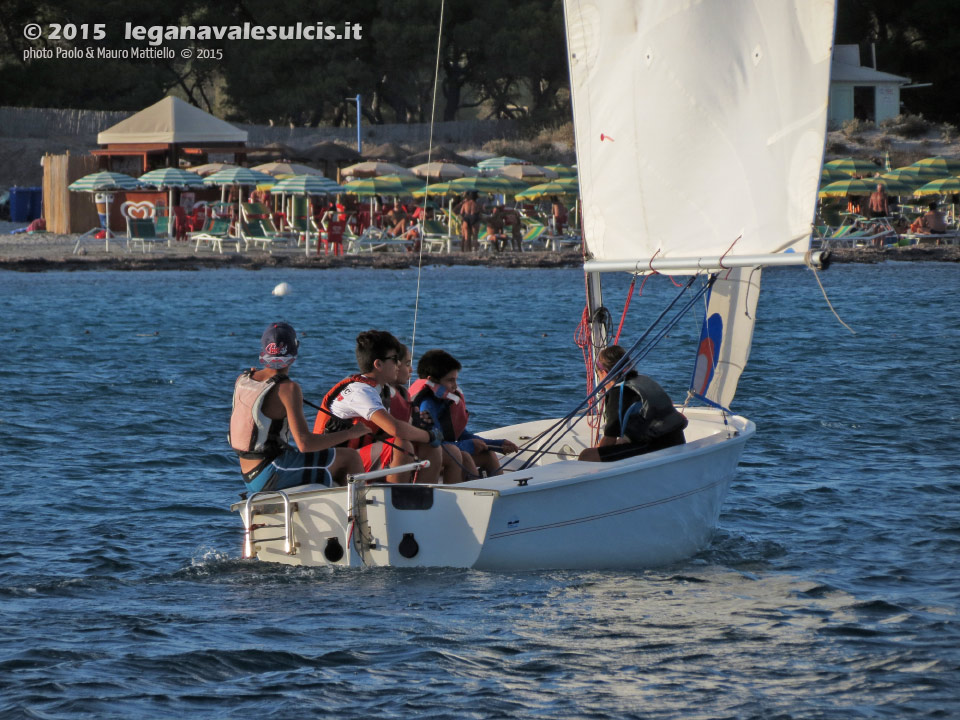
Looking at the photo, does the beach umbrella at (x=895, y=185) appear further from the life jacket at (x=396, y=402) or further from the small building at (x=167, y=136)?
the life jacket at (x=396, y=402)

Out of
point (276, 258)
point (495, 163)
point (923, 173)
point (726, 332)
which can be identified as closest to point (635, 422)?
point (726, 332)

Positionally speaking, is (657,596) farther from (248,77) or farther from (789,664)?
(248,77)

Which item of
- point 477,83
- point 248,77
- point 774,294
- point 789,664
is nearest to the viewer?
point 789,664

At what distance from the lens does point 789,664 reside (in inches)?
286

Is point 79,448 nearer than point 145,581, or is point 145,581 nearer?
point 145,581

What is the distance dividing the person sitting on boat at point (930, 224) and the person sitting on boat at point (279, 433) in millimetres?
32216

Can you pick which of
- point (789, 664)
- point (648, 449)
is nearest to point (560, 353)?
point (648, 449)

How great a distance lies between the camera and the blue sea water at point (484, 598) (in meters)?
6.88

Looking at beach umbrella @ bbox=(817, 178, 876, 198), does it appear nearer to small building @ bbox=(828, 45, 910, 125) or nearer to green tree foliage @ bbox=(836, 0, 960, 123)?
small building @ bbox=(828, 45, 910, 125)

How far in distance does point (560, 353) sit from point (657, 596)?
14.3 metres

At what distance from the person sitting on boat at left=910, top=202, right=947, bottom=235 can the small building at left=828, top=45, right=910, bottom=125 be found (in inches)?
973

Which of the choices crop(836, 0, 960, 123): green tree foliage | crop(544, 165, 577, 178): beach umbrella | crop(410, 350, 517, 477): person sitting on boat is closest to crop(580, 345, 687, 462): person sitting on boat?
crop(410, 350, 517, 477): person sitting on boat

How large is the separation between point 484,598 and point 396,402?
1.20m

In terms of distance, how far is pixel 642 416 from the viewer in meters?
8.79
